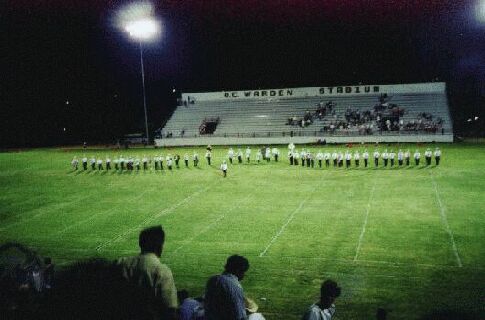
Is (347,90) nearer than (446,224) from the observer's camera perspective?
No

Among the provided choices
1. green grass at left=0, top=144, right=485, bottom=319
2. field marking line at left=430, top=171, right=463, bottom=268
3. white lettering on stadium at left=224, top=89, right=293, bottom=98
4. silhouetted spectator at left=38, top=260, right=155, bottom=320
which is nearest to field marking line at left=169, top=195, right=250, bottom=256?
green grass at left=0, top=144, right=485, bottom=319

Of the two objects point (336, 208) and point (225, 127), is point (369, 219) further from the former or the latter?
point (225, 127)

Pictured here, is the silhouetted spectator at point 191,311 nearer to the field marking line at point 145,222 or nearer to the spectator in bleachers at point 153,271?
the spectator in bleachers at point 153,271

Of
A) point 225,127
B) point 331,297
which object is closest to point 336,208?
point 331,297

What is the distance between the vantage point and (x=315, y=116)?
49.1 m

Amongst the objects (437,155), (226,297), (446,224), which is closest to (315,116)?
(437,155)

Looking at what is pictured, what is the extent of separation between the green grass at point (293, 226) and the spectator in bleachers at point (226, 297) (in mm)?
4900

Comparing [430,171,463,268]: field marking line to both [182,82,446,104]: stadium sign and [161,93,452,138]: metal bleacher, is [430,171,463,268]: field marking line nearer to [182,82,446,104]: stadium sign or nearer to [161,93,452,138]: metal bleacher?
[161,93,452,138]: metal bleacher

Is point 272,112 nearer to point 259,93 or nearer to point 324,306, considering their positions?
point 259,93

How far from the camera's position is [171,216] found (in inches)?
701

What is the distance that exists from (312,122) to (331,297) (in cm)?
4416

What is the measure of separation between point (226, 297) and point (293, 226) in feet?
37.5

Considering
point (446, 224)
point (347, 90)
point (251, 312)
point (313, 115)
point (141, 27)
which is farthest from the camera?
point (347, 90)

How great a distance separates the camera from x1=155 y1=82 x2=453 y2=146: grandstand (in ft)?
143
